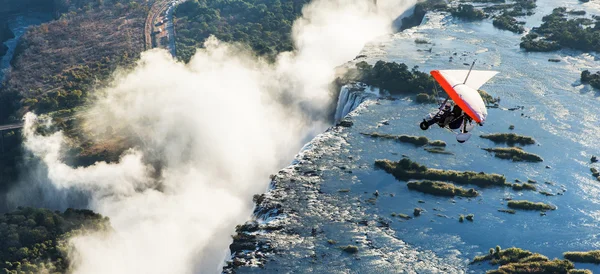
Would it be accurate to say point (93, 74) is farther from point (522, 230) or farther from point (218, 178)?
point (522, 230)

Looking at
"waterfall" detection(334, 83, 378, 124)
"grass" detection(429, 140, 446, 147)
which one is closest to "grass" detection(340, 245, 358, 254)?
"grass" detection(429, 140, 446, 147)

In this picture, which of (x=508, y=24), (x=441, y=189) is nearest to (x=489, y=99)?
(x=441, y=189)

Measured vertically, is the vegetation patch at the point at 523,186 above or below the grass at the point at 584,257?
above

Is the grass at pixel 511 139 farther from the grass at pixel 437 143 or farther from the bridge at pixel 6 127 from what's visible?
the bridge at pixel 6 127

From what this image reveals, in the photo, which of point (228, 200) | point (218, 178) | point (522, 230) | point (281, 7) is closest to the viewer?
point (522, 230)

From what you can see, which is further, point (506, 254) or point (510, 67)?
point (510, 67)

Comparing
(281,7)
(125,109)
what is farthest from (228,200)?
(281,7)

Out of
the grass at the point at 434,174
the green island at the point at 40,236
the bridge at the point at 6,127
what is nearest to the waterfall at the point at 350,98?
the grass at the point at 434,174
